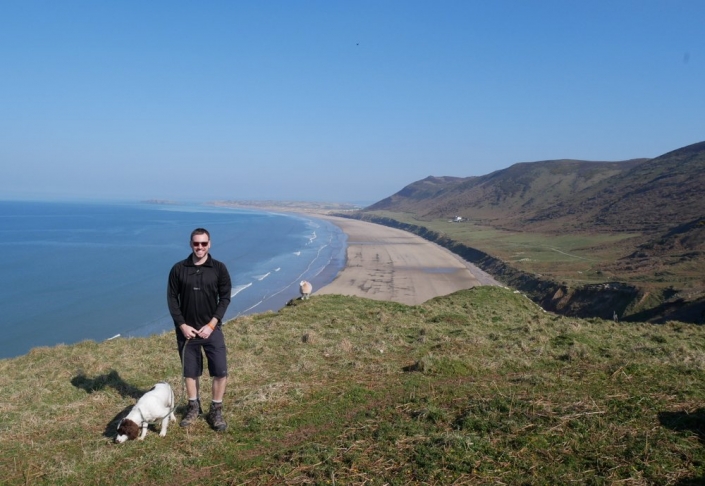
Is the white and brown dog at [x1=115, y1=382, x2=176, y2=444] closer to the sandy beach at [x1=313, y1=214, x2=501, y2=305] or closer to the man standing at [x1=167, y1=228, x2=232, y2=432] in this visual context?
the man standing at [x1=167, y1=228, x2=232, y2=432]

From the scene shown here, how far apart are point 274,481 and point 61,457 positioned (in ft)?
9.02

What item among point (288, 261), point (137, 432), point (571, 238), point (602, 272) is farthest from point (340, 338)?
point (571, 238)

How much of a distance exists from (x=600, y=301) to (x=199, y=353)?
116ft

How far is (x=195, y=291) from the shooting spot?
20.2 feet

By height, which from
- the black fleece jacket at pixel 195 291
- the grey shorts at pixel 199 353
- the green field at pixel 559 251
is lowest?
the green field at pixel 559 251

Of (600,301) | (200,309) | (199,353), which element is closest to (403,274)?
(600,301)

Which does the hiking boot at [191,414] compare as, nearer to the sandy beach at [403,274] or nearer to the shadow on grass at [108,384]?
the shadow on grass at [108,384]

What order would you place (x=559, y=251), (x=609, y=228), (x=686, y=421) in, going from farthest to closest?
1. (x=609, y=228)
2. (x=559, y=251)
3. (x=686, y=421)

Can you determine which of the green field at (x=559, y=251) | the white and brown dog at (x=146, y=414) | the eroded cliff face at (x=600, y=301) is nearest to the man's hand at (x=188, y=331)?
the white and brown dog at (x=146, y=414)

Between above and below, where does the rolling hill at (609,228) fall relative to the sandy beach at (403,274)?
above

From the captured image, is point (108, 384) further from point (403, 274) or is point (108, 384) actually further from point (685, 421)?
point (403, 274)

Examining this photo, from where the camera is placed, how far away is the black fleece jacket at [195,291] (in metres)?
6.16

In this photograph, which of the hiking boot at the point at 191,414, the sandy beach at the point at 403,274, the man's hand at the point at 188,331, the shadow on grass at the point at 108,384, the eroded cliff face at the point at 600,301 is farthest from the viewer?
the sandy beach at the point at 403,274

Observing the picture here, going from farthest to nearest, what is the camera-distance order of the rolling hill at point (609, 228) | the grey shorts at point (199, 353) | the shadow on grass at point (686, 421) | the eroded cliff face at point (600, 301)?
1. the rolling hill at point (609, 228)
2. the eroded cliff face at point (600, 301)
3. the grey shorts at point (199, 353)
4. the shadow on grass at point (686, 421)
